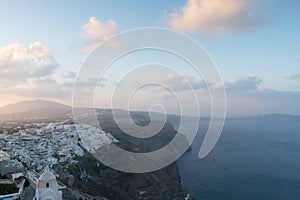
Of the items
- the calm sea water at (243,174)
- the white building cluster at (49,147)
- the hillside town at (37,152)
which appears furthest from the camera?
the calm sea water at (243,174)

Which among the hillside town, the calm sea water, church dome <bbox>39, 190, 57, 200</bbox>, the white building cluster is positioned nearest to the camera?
church dome <bbox>39, 190, 57, 200</bbox>

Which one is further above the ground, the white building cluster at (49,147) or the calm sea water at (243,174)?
the white building cluster at (49,147)

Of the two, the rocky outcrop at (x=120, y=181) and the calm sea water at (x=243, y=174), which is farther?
the calm sea water at (x=243, y=174)

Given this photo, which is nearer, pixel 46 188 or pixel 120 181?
pixel 46 188

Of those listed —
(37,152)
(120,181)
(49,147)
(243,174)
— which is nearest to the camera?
(37,152)

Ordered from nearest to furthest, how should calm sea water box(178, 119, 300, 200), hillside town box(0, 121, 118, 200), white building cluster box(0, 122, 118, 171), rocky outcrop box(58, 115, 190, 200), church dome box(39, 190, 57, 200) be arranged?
church dome box(39, 190, 57, 200) < hillside town box(0, 121, 118, 200) < rocky outcrop box(58, 115, 190, 200) < white building cluster box(0, 122, 118, 171) < calm sea water box(178, 119, 300, 200)

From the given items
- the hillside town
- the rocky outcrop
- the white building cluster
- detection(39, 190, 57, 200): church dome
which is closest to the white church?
detection(39, 190, 57, 200): church dome

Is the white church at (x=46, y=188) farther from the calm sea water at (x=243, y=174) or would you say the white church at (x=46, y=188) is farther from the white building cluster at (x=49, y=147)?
the calm sea water at (x=243, y=174)

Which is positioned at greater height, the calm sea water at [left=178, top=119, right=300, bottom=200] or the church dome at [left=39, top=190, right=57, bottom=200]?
the church dome at [left=39, top=190, right=57, bottom=200]

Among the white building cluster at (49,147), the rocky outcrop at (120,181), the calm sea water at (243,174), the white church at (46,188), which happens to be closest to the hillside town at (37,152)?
the white building cluster at (49,147)

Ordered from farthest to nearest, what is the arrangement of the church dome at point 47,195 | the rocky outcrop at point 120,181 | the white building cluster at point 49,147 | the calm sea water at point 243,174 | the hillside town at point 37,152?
1. the calm sea water at point 243,174
2. the white building cluster at point 49,147
3. the rocky outcrop at point 120,181
4. the hillside town at point 37,152
5. the church dome at point 47,195

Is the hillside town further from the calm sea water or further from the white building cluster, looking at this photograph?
the calm sea water

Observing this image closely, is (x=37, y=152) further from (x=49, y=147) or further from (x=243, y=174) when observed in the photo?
(x=243, y=174)

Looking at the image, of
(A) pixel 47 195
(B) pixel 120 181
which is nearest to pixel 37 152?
(B) pixel 120 181
